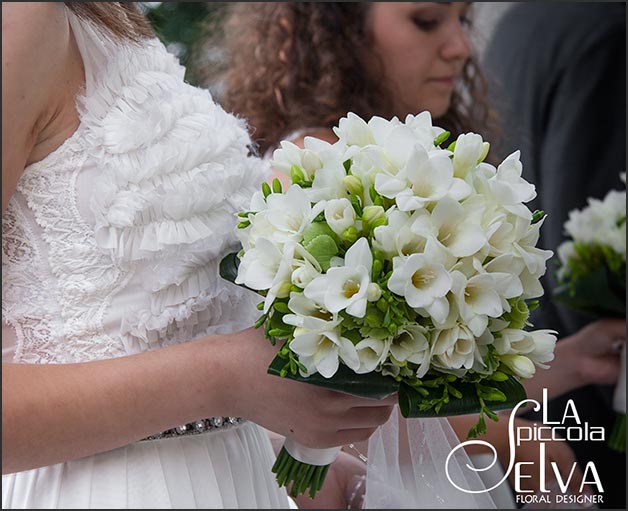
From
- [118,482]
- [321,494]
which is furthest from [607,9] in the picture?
[118,482]

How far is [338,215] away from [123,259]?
0.31 m

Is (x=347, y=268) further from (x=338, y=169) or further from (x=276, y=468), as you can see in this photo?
(x=276, y=468)

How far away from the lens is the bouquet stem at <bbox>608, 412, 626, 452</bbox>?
8.67 ft

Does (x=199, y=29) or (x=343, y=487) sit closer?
(x=343, y=487)

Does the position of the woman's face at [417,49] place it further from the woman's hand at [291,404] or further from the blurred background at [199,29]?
the woman's hand at [291,404]

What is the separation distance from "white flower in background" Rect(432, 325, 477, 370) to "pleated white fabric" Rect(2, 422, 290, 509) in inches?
14.9

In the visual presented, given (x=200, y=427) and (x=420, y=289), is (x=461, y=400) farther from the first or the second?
(x=200, y=427)

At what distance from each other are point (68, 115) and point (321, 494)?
0.85 metres

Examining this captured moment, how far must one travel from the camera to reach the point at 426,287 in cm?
88

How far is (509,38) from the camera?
327cm

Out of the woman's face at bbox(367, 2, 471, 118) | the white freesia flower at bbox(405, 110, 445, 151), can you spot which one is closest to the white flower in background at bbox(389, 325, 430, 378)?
the white freesia flower at bbox(405, 110, 445, 151)

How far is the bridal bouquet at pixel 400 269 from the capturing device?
2.90 feet

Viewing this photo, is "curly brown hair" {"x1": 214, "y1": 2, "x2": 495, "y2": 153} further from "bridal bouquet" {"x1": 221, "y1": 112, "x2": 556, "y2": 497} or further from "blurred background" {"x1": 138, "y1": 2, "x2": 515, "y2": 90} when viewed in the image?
"bridal bouquet" {"x1": 221, "y1": 112, "x2": 556, "y2": 497}

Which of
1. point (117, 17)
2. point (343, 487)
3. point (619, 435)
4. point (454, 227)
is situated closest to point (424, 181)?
point (454, 227)
